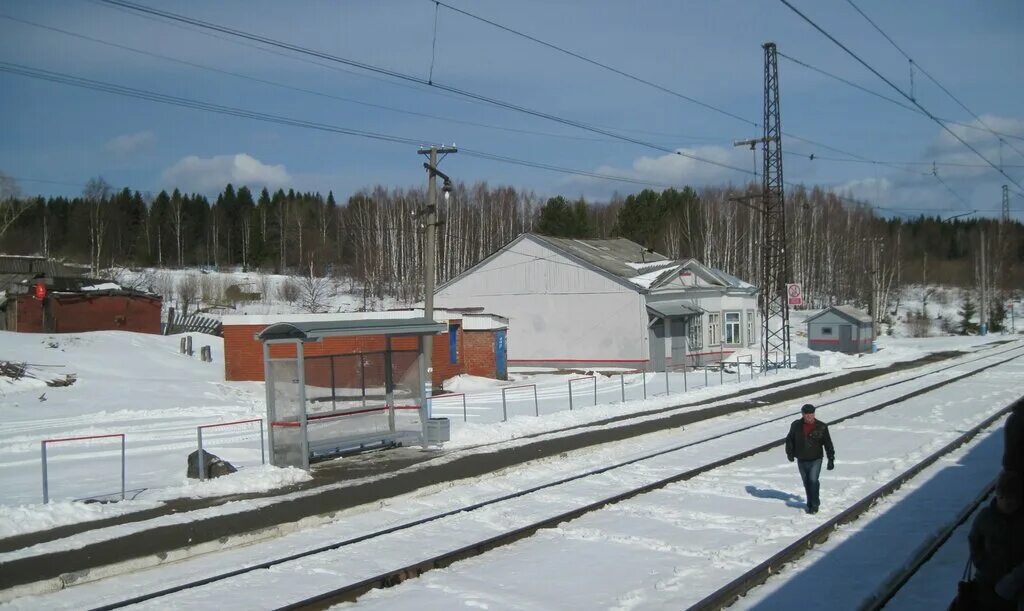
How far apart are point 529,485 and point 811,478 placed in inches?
195

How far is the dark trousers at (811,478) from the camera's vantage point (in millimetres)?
11924

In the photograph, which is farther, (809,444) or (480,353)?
(480,353)

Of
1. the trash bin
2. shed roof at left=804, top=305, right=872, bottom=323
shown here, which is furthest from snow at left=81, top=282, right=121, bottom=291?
shed roof at left=804, top=305, right=872, bottom=323

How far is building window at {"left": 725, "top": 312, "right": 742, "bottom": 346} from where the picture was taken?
174ft

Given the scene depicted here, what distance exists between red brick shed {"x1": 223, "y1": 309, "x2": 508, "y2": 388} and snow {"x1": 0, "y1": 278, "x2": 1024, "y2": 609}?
230 centimetres

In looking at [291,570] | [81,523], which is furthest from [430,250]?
[291,570]

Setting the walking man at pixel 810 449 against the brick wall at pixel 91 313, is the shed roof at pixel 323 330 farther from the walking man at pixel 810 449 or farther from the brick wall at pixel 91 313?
the brick wall at pixel 91 313

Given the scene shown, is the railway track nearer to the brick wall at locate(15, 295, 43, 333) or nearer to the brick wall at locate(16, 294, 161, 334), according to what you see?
the brick wall at locate(16, 294, 161, 334)

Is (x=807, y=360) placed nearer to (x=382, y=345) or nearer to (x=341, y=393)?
(x=382, y=345)

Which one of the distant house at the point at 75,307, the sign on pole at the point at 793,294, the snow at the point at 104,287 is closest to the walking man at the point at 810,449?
the sign on pole at the point at 793,294

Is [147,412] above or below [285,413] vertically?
below

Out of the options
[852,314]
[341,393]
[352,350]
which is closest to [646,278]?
[852,314]

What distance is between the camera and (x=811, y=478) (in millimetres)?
11992

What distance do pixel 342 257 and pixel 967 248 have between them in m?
104
